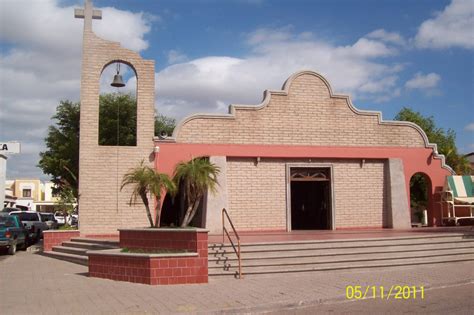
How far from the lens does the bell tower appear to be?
1803 cm

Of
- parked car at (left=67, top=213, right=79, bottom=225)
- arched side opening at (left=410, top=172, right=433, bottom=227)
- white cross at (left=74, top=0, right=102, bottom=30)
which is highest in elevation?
white cross at (left=74, top=0, right=102, bottom=30)

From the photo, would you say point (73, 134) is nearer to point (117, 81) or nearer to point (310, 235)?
point (117, 81)

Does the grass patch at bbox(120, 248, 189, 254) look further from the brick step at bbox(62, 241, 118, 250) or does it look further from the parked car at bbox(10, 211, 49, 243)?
the parked car at bbox(10, 211, 49, 243)

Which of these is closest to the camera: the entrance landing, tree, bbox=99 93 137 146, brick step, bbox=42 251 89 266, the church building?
the entrance landing

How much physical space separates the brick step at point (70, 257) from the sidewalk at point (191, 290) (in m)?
1.08

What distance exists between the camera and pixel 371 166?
20.8 m

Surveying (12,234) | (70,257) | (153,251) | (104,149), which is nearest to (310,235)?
(153,251)

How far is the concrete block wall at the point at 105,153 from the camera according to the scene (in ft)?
59.1

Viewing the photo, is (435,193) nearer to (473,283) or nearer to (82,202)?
(473,283)

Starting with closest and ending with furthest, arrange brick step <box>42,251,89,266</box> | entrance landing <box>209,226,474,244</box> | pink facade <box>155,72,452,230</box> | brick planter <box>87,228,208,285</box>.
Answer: brick planter <box>87,228,208,285</box>
entrance landing <box>209,226,474,244</box>
brick step <box>42,251,89,266</box>
pink facade <box>155,72,452,230</box>

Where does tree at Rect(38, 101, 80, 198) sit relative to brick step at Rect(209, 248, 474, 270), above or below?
above

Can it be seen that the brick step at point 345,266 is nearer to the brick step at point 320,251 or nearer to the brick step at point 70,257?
the brick step at point 320,251

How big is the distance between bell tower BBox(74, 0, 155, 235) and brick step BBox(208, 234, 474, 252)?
5967mm

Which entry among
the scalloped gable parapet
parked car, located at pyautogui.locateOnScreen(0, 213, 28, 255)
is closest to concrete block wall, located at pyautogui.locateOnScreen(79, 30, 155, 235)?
the scalloped gable parapet
